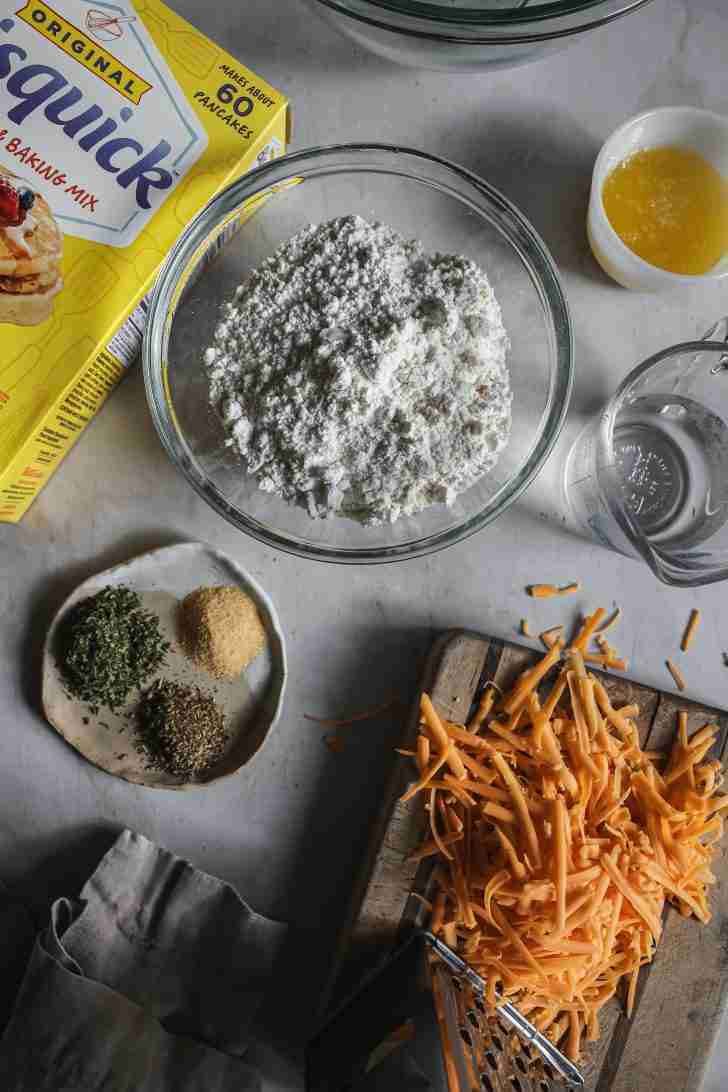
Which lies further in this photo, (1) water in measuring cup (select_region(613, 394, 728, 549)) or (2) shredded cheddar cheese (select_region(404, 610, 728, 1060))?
(1) water in measuring cup (select_region(613, 394, 728, 549))

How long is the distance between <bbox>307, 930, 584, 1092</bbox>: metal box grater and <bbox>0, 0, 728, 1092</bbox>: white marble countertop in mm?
133

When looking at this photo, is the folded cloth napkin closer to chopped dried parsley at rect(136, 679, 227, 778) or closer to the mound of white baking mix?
chopped dried parsley at rect(136, 679, 227, 778)

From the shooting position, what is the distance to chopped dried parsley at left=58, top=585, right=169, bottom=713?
4.27ft

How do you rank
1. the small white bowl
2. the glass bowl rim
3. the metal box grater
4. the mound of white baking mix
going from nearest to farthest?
the glass bowl rim
the mound of white baking mix
the metal box grater
the small white bowl

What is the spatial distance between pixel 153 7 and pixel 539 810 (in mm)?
1116

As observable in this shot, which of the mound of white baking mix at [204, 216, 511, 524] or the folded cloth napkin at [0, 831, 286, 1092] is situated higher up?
the mound of white baking mix at [204, 216, 511, 524]

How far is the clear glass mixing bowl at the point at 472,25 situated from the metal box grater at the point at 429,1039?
1062 millimetres

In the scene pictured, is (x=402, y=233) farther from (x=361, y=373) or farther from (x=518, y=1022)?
(x=518, y=1022)

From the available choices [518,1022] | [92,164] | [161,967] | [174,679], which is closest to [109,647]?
[174,679]

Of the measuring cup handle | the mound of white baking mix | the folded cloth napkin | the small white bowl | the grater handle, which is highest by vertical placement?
the small white bowl

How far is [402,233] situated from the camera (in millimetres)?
1279

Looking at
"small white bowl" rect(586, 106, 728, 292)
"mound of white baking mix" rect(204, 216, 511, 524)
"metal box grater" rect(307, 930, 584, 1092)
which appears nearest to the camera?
"mound of white baking mix" rect(204, 216, 511, 524)

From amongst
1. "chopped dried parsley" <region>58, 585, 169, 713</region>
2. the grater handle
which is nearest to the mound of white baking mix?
"chopped dried parsley" <region>58, 585, 169, 713</region>

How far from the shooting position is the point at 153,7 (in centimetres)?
115
